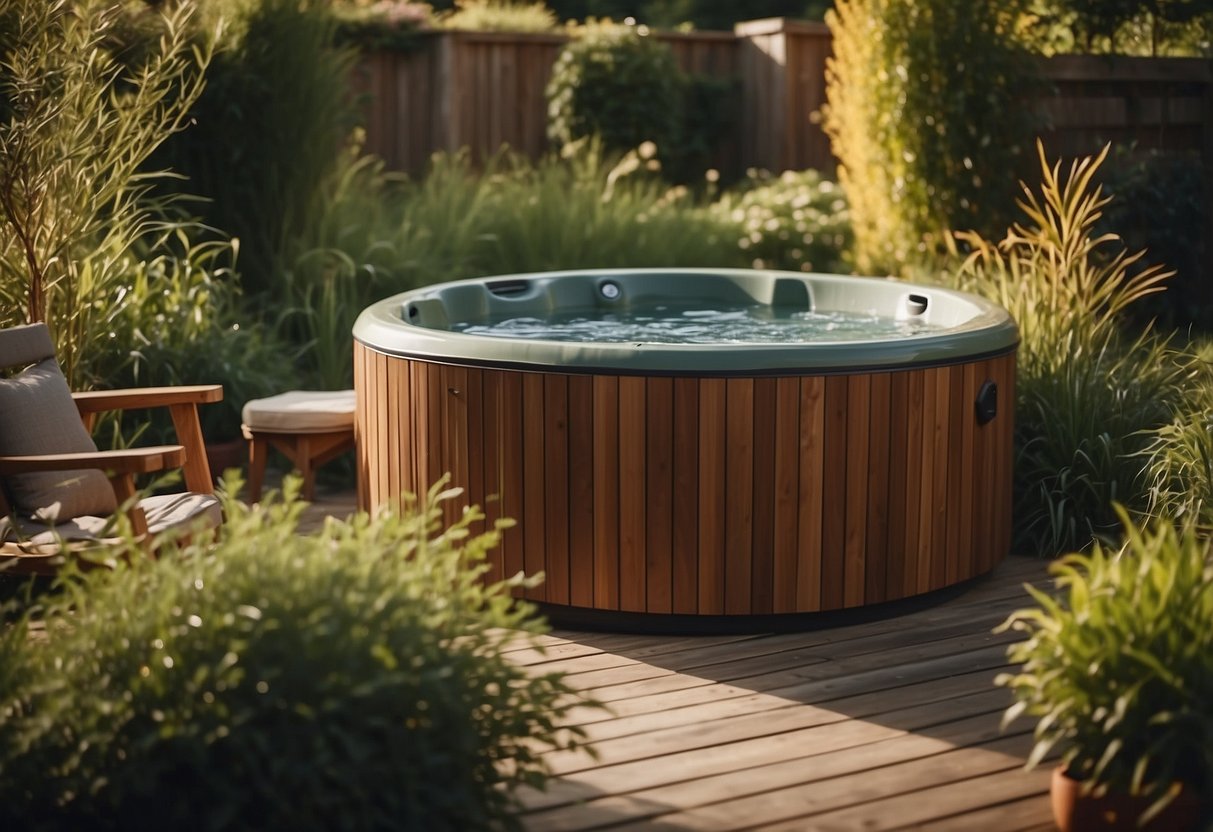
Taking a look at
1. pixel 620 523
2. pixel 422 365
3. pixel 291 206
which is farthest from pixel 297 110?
pixel 620 523

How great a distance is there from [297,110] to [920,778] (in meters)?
4.85

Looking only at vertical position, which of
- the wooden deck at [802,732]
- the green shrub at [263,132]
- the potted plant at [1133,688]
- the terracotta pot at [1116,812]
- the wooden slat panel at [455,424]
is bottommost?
the wooden deck at [802,732]

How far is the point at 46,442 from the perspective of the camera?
3.84 m

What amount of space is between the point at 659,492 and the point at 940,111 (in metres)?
3.73

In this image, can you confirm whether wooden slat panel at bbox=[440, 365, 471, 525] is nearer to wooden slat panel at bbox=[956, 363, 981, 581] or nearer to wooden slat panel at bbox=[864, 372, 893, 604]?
wooden slat panel at bbox=[864, 372, 893, 604]

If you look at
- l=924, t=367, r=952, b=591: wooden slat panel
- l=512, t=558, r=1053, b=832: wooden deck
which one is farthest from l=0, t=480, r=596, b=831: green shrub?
l=924, t=367, r=952, b=591: wooden slat panel

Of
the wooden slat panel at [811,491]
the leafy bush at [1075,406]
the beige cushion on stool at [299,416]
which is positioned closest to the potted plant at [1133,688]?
the wooden slat panel at [811,491]

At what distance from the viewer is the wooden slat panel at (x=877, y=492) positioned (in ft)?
12.8

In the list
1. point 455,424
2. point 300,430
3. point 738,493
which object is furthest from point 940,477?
point 300,430

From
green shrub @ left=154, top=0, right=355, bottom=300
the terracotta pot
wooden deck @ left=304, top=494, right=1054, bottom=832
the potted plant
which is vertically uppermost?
green shrub @ left=154, top=0, right=355, bottom=300

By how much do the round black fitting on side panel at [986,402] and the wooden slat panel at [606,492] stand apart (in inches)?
42.3

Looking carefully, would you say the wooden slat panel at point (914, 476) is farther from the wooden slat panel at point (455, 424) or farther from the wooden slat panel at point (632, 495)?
the wooden slat panel at point (455, 424)

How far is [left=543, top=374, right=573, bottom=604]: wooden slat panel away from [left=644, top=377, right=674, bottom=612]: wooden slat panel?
215 mm

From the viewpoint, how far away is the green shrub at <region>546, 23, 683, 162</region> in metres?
10.2
